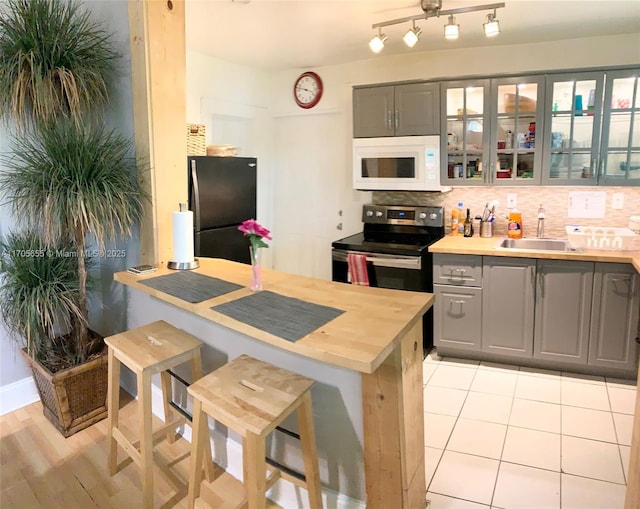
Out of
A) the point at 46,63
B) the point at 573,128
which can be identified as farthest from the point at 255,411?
the point at 573,128

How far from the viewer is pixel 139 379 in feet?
6.20

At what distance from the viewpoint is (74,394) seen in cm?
254

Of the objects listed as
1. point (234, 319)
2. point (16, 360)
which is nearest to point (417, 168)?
point (234, 319)

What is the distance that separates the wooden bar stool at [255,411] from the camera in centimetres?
147

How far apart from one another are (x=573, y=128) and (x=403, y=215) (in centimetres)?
144

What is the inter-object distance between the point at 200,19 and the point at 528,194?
281cm

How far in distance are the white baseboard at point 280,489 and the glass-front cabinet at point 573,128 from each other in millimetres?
2748

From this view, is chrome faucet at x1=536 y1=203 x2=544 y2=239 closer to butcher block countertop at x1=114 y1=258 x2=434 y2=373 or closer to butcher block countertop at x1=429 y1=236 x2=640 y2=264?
butcher block countertop at x1=429 y1=236 x2=640 y2=264

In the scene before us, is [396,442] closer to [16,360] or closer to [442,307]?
[442,307]

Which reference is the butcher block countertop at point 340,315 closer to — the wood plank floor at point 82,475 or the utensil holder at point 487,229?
the wood plank floor at point 82,475

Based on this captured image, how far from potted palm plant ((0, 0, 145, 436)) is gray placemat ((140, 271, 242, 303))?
37 cm

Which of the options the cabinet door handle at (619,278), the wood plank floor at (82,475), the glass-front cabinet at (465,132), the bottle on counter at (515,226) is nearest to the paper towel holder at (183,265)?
the wood plank floor at (82,475)

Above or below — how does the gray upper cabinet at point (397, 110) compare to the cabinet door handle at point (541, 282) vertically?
above

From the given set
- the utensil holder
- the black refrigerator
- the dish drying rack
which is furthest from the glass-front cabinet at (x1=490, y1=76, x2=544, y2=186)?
the black refrigerator
